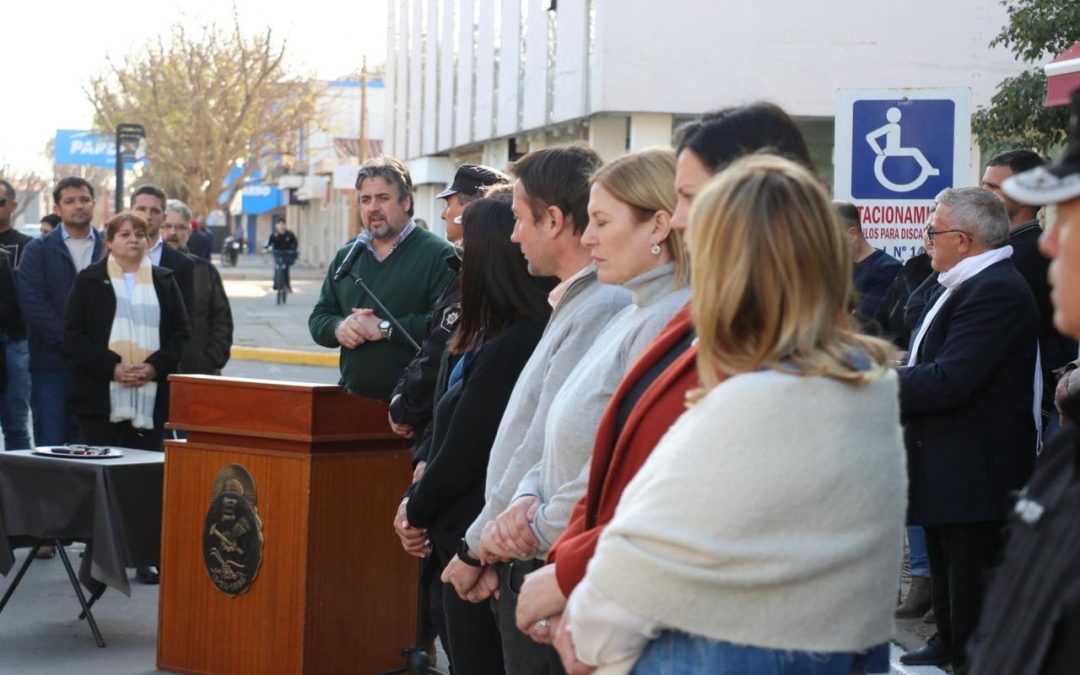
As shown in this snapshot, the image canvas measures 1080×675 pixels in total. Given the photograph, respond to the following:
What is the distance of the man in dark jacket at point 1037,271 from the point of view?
7164mm

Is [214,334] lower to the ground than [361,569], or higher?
higher

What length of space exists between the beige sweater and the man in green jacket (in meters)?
3.84

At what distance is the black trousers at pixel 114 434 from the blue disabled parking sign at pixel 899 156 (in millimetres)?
4212

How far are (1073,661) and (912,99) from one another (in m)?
7.18

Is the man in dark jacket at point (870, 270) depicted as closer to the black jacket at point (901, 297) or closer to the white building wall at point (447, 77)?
the black jacket at point (901, 297)

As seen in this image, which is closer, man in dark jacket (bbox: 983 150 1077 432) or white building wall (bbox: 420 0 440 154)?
man in dark jacket (bbox: 983 150 1077 432)

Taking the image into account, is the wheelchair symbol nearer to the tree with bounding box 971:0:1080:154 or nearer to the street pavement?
the street pavement

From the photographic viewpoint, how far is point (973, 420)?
594 cm

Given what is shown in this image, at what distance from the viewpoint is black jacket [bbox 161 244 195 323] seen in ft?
30.9

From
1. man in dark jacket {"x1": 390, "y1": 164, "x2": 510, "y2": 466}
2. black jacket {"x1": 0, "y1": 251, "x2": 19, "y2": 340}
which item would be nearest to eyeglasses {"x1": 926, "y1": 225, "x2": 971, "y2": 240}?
man in dark jacket {"x1": 390, "y1": 164, "x2": 510, "y2": 466}

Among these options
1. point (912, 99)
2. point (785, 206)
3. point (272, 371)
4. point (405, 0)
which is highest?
point (405, 0)

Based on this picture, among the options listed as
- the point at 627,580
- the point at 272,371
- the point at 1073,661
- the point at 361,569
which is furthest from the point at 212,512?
the point at 272,371

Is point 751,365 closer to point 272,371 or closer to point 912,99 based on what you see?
point 912,99

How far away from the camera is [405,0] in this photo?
4916 cm
